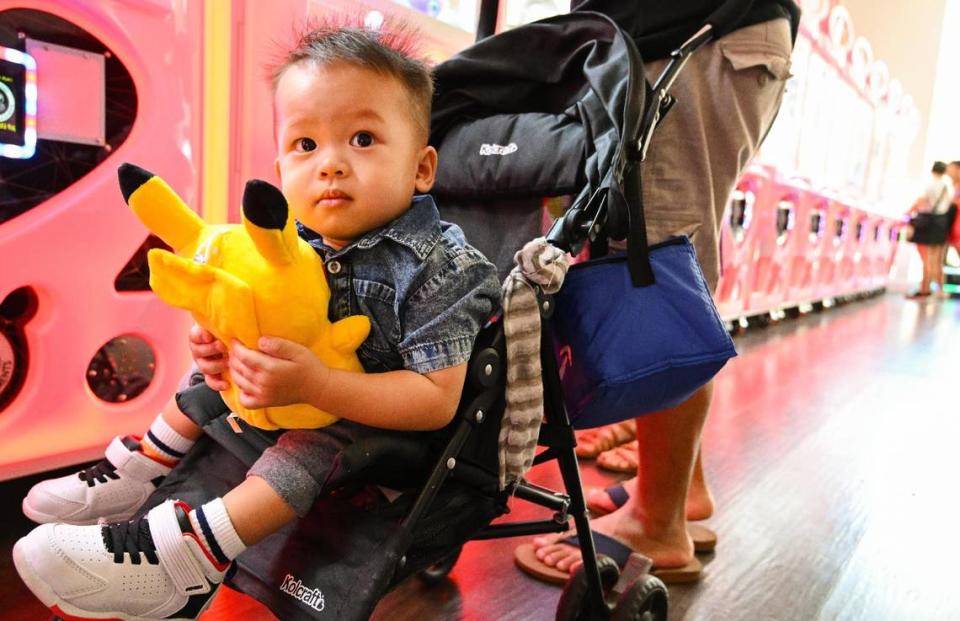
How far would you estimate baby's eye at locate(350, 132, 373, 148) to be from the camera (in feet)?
2.46

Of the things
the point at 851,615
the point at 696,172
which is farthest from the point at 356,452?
the point at 851,615

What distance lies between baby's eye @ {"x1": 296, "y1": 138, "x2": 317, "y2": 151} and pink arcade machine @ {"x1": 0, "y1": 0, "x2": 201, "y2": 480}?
0.64 m

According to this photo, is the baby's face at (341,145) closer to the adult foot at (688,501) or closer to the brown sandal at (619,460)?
the adult foot at (688,501)

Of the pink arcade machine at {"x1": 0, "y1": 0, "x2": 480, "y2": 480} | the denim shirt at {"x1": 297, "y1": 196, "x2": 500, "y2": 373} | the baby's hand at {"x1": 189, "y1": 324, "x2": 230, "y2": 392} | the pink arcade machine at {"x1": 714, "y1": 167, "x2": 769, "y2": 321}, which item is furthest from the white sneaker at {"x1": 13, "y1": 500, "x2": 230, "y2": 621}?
the pink arcade machine at {"x1": 714, "y1": 167, "x2": 769, "y2": 321}

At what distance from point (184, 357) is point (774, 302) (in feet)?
13.3

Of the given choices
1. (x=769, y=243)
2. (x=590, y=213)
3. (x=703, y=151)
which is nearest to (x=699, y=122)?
(x=703, y=151)

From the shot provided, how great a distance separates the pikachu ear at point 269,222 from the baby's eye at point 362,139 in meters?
0.13

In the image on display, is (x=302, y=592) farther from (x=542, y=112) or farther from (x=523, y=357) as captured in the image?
(x=542, y=112)

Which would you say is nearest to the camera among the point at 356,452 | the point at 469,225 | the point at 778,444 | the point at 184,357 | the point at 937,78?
the point at 356,452

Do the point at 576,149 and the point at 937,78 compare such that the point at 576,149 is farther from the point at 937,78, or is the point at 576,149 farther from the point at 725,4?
the point at 937,78

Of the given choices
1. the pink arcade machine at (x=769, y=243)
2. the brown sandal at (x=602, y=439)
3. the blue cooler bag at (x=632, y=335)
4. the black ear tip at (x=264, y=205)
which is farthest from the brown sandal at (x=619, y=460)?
the pink arcade machine at (x=769, y=243)

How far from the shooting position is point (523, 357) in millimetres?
775

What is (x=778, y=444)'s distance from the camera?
82.6 inches

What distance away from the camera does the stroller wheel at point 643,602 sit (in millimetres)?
979
